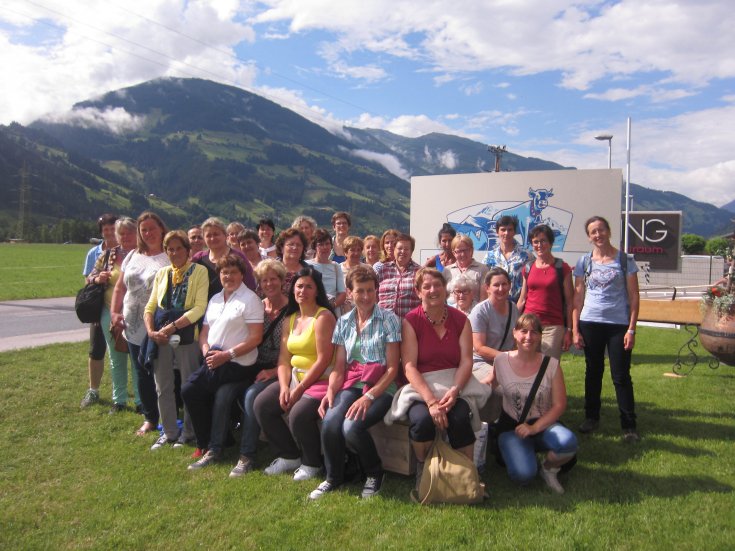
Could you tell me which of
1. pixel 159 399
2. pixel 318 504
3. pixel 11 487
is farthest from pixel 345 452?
pixel 11 487

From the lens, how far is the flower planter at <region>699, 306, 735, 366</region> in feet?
22.3

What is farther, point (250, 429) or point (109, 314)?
point (109, 314)

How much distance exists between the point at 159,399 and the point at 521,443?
334 centimetres

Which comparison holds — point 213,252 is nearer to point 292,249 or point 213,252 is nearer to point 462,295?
point 292,249

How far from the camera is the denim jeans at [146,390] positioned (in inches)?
217

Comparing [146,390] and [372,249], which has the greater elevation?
[372,249]

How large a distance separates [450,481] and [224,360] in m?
2.20

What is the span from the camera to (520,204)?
1086 centimetres

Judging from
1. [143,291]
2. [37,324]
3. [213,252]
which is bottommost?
[37,324]

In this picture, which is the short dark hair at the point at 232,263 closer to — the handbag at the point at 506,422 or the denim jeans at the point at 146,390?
the denim jeans at the point at 146,390

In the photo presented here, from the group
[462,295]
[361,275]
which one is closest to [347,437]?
[361,275]

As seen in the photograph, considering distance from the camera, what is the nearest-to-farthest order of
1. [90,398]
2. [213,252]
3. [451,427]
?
[451,427], [213,252], [90,398]

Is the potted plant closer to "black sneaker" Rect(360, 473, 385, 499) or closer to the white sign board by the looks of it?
the white sign board

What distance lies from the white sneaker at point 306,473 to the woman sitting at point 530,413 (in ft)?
4.87
